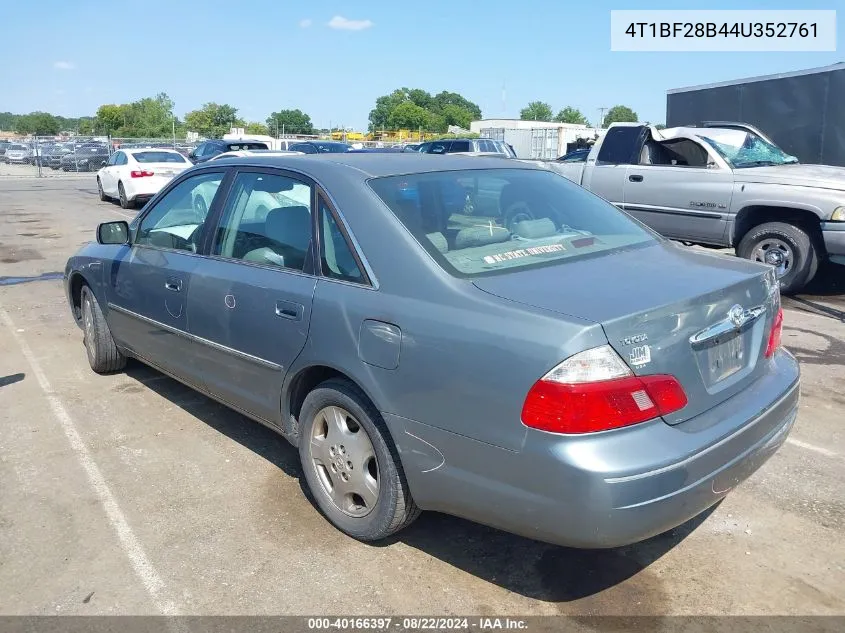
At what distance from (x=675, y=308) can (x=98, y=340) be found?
421cm

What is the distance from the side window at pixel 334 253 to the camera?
3.20 meters

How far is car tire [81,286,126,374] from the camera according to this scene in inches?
210

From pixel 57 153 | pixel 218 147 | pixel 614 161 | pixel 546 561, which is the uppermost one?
pixel 57 153

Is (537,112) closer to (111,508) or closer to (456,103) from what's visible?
(456,103)

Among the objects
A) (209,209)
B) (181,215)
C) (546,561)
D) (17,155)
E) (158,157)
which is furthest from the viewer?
(17,155)

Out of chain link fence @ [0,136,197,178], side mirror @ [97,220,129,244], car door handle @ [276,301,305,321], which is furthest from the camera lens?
chain link fence @ [0,136,197,178]

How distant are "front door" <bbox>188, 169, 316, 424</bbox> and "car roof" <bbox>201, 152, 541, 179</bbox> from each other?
89mm

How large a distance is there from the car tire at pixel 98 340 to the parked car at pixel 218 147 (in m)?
16.7

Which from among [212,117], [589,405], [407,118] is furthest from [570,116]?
[589,405]

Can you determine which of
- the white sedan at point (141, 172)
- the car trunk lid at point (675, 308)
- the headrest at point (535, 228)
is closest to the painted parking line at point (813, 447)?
the car trunk lid at point (675, 308)

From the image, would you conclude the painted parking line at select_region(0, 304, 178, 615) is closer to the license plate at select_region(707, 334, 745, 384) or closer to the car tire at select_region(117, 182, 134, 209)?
the license plate at select_region(707, 334, 745, 384)

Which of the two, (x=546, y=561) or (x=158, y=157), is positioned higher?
(x=158, y=157)

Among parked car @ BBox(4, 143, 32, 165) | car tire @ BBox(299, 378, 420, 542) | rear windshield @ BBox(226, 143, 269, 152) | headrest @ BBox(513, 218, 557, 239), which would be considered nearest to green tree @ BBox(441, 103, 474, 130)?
parked car @ BBox(4, 143, 32, 165)

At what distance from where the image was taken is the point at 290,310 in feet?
11.1
